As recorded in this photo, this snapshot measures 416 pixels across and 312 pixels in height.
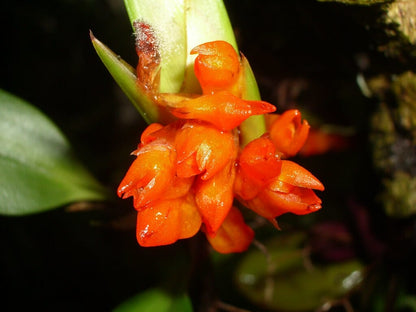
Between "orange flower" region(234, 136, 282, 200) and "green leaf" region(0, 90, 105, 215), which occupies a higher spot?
Answer: "orange flower" region(234, 136, 282, 200)

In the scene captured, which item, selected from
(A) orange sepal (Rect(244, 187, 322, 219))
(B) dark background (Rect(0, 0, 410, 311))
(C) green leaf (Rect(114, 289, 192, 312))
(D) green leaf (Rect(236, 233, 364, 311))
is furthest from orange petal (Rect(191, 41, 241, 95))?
(D) green leaf (Rect(236, 233, 364, 311))

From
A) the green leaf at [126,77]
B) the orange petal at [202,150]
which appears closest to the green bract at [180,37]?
the green leaf at [126,77]

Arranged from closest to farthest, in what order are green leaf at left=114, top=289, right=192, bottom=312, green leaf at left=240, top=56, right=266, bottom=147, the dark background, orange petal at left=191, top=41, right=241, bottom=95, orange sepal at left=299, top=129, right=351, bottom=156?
orange petal at left=191, top=41, right=241, bottom=95 < green leaf at left=240, top=56, right=266, bottom=147 < green leaf at left=114, top=289, right=192, bottom=312 < the dark background < orange sepal at left=299, top=129, right=351, bottom=156

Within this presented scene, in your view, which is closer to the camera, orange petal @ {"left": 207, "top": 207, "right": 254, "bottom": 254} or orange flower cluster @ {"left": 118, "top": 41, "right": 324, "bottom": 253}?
orange flower cluster @ {"left": 118, "top": 41, "right": 324, "bottom": 253}

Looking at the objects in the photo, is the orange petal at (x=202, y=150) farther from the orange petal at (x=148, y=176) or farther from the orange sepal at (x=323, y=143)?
the orange sepal at (x=323, y=143)

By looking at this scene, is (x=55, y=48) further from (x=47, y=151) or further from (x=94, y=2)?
(x=47, y=151)

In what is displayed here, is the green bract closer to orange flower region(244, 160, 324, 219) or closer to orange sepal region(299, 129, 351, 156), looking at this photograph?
orange flower region(244, 160, 324, 219)

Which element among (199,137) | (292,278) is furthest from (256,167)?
(292,278)
